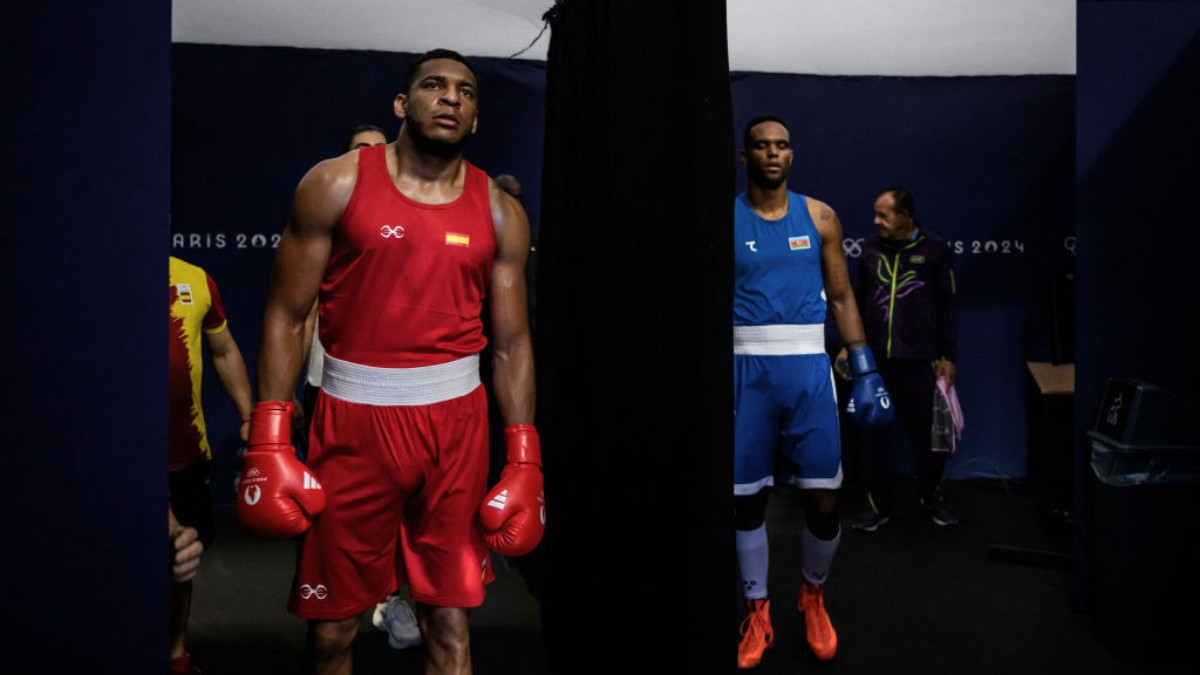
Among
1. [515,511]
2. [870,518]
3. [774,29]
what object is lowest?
[870,518]

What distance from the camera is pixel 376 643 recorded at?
2938 millimetres

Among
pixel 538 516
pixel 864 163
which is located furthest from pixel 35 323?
pixel 864 163

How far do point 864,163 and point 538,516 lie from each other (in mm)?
3958

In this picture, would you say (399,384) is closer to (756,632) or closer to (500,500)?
(500,500)

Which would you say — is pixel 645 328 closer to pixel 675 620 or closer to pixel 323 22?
pixel 675 620

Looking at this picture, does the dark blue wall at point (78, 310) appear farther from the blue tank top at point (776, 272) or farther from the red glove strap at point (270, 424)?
the blue tank top at point (776, 272)

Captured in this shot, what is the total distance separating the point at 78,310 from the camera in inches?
50.3

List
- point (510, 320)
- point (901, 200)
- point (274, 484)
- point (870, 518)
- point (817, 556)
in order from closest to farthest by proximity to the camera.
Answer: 1. point (274, 484)
2. point (510, 320)
3. point (817, 556)
4. point (870, 518)
5. point (901, 200)

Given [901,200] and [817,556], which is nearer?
[817,556]

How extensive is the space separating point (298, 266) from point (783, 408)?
58.6 inches

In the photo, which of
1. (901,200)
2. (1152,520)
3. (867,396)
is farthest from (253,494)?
(901,200)

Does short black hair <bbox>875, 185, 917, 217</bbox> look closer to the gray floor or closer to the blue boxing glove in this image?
the gray floor

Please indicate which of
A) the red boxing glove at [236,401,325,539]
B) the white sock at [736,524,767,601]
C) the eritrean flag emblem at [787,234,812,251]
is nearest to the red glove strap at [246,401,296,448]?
the red boxing glove at [236,401,325,539]

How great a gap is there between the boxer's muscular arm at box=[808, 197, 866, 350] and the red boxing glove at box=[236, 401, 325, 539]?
174cm
